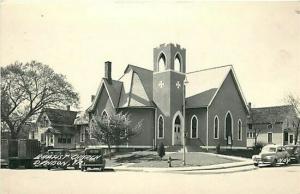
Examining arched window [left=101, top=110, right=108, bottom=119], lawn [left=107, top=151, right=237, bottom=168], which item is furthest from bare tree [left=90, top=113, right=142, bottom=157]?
lawn [left=107, top=151, right=237, bottom=168]

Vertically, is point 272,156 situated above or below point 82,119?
below

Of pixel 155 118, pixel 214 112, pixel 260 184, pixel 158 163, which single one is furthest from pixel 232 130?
pixel 260 184

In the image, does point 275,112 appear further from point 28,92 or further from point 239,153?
point 28,92

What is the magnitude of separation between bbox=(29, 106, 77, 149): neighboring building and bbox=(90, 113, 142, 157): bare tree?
1.39 m

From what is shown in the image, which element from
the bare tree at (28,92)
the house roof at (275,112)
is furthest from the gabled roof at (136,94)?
the house roof at (275,112)

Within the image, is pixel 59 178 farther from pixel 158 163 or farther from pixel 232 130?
pixel 232 130

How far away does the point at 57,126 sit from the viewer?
2586 cm

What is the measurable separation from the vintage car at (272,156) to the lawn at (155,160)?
68.4 inches

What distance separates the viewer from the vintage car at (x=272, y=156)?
20703 mm

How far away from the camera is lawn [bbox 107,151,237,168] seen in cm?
2039

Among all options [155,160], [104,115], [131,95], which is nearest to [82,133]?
[104,115]

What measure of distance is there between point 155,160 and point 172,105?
17.7 ft

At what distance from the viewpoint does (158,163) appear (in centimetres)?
2042

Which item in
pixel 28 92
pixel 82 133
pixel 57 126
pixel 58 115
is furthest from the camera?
pixel 82 133
